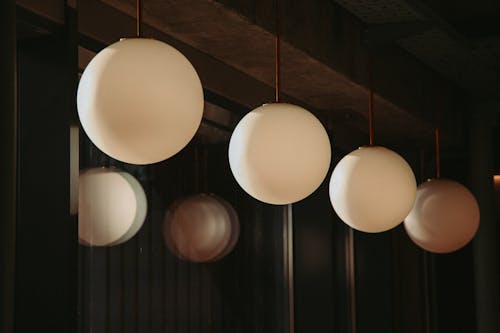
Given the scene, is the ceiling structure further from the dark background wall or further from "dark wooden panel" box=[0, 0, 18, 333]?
"dark wooden panel" box=[0, 0, 18, 333]

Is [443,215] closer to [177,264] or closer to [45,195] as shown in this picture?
[177,264]

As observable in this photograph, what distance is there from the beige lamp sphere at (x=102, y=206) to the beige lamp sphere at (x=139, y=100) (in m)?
1.49

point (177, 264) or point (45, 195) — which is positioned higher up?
point (45, 195)

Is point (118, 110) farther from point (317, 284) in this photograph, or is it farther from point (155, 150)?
point (317, 284)

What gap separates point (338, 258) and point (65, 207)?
4.01 meters

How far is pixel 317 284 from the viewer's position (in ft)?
20.5

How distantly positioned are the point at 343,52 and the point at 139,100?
317 centimetres

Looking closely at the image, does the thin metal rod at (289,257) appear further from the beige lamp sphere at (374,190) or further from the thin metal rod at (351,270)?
the beige lamp sphere at (374,190)

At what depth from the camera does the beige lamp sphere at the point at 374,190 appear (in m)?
3.22

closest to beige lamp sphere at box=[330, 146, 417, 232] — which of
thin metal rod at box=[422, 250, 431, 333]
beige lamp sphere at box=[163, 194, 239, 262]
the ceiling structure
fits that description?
the ceiling structure

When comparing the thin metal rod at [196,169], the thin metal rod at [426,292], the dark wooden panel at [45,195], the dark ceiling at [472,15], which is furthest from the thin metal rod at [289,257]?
the dark wooden panel at [45,195]

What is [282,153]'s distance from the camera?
2.61 meters

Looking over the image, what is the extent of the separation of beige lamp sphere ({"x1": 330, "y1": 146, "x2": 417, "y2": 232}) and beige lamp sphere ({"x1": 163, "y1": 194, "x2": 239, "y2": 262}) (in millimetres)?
1251

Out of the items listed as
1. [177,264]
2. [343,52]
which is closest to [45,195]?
[177,264]
